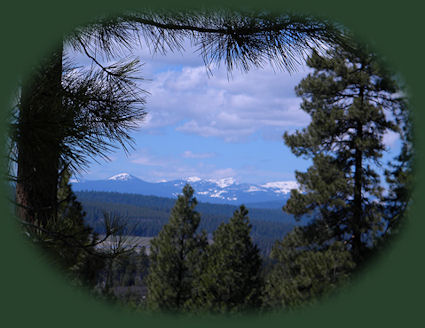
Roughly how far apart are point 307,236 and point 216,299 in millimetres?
13127

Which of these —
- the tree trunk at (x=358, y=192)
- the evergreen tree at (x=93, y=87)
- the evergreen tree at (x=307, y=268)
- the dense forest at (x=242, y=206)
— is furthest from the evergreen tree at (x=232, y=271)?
the evergreen tree at (x=93, y=87)

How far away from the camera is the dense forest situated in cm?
358

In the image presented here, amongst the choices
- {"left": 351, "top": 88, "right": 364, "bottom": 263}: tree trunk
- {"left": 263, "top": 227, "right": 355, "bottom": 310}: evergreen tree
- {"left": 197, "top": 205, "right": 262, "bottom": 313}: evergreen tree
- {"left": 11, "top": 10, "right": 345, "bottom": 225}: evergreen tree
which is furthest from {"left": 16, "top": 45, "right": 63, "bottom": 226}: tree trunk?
{"left": 197, "top": 205, "right": 262, "bottom": 313}: evergreen tree

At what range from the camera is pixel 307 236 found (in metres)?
15.4

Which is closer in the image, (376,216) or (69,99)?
(69,99)

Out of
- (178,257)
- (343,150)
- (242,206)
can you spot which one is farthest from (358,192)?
(178,257)

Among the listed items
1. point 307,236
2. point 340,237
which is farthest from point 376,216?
point 307,236

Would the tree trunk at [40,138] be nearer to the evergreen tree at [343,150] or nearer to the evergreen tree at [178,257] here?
the evergreen tree at [343,150]

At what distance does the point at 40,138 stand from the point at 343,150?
501 inches

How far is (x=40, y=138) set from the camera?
3.03 meters

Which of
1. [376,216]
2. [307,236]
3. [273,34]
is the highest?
[273,34]

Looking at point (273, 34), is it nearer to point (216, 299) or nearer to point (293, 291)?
point (293, 291)

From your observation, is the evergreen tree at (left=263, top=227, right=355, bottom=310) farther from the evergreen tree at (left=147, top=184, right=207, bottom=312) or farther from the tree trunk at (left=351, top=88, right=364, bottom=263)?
the evergreen tree at (left=147, top=184, right=207, bottom=312)

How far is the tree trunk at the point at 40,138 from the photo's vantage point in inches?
116
